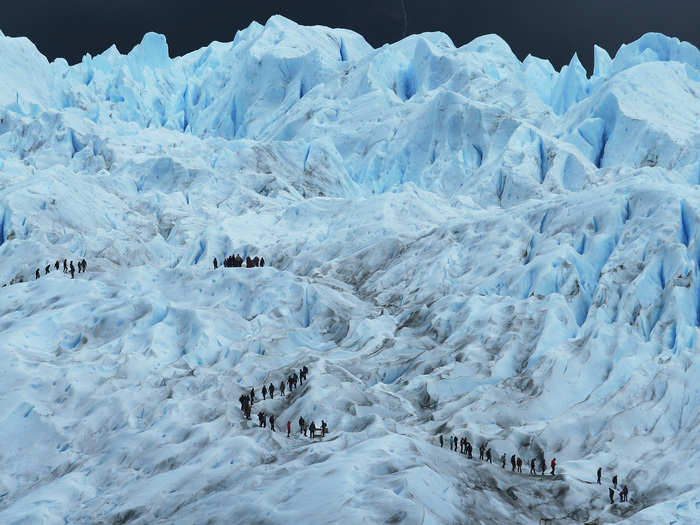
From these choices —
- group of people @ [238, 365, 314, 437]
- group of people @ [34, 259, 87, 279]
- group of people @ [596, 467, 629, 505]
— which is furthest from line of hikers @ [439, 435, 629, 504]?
group of people @ [34, 259, 87, 279]

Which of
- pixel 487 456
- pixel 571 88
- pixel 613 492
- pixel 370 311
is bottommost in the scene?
pixel 370 311

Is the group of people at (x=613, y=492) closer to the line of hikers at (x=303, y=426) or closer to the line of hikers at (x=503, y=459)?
the line of hikers at (x=503, y=459)

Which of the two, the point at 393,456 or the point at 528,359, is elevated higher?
the point at 393,456

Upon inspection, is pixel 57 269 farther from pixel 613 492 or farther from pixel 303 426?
pixel 613 492

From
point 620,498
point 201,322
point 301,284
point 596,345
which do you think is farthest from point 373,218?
point 620,498

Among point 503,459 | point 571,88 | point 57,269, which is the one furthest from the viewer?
point 571,88

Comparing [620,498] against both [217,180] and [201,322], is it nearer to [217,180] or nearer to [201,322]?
[201,322]

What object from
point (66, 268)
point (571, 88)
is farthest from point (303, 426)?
point (571, 88)
